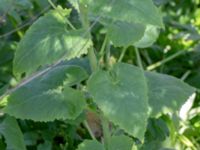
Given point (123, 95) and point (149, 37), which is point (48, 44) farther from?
point (149, 37)

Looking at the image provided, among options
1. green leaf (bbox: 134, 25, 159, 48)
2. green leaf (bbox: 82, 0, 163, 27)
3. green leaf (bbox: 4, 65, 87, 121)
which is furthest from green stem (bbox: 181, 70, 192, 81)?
green leaf (bbox: 82, 0, 163, 27)

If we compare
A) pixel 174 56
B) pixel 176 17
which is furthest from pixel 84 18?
pixel 176 17

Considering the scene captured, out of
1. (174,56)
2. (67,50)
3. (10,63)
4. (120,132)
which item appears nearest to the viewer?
(67,50)

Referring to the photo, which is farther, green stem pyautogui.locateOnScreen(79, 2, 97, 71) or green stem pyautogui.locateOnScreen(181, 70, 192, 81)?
green stem pyautogui.locateOnScreen(181, 70, 192, 81)

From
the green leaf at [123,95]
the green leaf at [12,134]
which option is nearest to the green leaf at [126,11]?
the green leaf at [123,95]

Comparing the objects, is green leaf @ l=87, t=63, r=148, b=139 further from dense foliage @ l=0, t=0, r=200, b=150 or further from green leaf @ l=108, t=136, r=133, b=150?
green leaf @ l=108, t=136, r=133, b=150

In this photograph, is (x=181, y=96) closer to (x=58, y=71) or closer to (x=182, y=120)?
(x=58, y=71)
